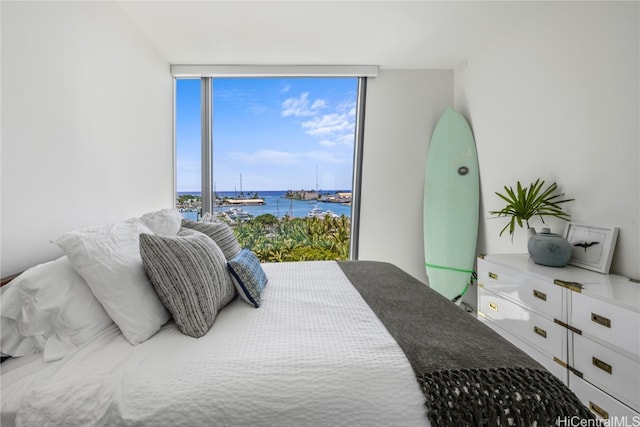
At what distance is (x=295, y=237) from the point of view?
3.52 metres

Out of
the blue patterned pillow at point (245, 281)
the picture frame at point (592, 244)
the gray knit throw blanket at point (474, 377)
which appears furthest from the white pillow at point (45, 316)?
the picture frame at point (592, 244)

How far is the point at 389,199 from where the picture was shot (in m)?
3.32

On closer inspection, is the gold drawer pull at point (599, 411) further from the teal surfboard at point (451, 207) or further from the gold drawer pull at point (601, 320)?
the teal surfboard at point (451, 207)

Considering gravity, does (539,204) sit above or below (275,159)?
below

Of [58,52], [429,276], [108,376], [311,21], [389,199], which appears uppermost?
[311,21]

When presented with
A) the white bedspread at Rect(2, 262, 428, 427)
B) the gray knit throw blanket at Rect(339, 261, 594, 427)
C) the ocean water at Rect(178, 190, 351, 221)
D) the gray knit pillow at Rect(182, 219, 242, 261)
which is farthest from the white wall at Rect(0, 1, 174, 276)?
the gray knit throw blanket at Rect(339, 261, 594, 427)

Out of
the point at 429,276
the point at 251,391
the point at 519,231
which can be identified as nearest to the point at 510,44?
the point at 519,231

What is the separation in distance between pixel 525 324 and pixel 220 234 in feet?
6.27

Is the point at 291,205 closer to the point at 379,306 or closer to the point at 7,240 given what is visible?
the point at 379,306

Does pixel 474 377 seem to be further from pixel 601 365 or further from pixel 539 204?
pixel 539 204

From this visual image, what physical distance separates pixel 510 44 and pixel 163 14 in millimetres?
2793

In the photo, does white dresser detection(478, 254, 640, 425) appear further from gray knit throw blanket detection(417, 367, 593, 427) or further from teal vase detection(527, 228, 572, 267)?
gray knit throw blanket detection(417, 367, 593, 427)

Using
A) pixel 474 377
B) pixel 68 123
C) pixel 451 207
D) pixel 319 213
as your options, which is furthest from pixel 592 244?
pixel 68 123

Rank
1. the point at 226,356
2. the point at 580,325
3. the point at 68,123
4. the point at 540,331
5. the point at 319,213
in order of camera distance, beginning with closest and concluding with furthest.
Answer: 1. the point at 226,356
2. the point at 580,325
3. the point at 68,123
4. the point at 540,331
5. the point at 319,213
